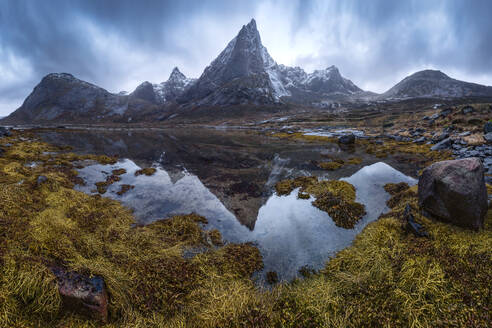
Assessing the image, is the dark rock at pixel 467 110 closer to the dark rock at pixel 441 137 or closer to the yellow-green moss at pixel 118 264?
the dark rock at pixel 441 137

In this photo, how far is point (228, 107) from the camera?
182 metres

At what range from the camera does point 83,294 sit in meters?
4.14

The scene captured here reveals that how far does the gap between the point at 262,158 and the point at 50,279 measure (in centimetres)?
2105

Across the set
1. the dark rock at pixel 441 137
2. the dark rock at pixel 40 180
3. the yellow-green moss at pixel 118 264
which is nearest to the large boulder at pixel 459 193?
the yellow-green moss at pixel 118 264

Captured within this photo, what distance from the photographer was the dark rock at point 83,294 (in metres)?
4.09

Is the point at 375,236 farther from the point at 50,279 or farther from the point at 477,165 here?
the point at 50,279

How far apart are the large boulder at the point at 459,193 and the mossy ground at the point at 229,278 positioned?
1.50 feet

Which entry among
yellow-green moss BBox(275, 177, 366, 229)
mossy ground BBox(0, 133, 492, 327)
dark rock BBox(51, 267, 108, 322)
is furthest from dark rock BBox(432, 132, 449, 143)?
dark rock BBox(51, 267, 108, 322)

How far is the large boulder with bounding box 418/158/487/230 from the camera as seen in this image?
6.59 m

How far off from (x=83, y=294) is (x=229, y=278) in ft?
12.1

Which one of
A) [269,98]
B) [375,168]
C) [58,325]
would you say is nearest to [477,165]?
[375,168]

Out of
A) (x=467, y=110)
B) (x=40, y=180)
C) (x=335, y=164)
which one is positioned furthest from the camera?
(x=467, y=110)

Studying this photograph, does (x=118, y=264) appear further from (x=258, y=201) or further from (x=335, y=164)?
(x=335, y=164)

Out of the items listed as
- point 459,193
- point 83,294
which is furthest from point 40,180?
point 459,193
